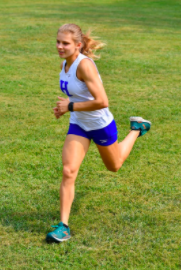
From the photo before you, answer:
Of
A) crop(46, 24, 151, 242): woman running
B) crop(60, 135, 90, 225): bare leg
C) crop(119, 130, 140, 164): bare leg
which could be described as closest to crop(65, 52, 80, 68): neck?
crop(46, 24, 151, 242): woman running

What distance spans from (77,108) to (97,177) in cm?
177

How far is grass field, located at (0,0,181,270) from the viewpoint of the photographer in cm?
405

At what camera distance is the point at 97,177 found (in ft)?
18.6

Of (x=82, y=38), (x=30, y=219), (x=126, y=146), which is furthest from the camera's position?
(x=126, y=146)

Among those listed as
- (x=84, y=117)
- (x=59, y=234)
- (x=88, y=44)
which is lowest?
(x=59, y=234)

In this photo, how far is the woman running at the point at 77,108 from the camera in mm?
4121

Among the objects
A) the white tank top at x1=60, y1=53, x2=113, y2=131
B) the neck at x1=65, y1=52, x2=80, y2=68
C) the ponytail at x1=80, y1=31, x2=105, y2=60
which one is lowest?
the white tank top at x1=60, y1=53, x2=113, y2=131

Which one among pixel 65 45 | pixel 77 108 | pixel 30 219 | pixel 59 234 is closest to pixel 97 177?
pixel 30 219

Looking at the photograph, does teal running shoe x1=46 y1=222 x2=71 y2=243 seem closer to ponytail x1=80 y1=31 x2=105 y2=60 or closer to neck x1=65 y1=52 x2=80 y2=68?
neck x1=65 y1=52 x2=80 y2=68

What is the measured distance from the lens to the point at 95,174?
18.9 feet

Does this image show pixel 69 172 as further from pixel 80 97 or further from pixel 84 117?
pixel 80 97

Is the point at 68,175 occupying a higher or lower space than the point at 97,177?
higher

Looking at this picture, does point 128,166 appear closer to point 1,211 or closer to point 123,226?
point 123,226

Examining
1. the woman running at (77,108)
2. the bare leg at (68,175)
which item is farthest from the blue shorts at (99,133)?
the bare leg at (68,175)
